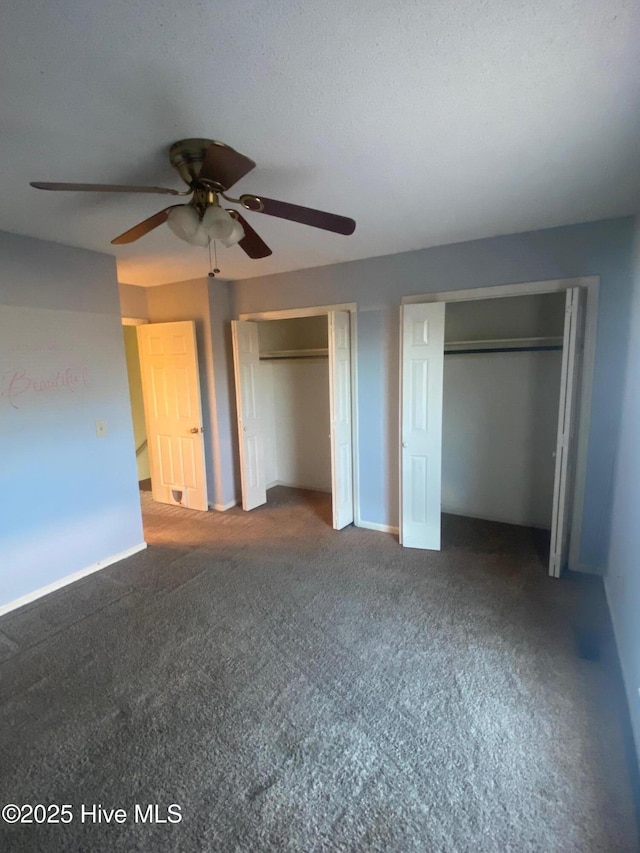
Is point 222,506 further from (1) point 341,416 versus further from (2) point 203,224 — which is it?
(2) point 203,224

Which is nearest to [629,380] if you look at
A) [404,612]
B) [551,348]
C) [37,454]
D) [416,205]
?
A: [551,348]

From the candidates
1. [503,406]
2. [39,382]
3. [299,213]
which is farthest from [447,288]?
[39,382]

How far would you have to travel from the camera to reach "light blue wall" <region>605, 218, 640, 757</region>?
6.26ft

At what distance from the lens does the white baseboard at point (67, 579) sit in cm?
279

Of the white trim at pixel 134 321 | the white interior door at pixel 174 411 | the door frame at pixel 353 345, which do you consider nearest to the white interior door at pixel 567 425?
the door frame at pixel 353 345

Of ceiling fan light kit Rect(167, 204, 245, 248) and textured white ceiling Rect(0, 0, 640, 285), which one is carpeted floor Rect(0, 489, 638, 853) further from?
textured white ceiling Rect(0, 0, 640, 285)

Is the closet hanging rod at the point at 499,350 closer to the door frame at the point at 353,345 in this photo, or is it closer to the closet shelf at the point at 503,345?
the closet shelf at the point at 503,345

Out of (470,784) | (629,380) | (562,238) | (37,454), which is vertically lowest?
(470,784)

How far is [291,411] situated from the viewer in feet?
17.2

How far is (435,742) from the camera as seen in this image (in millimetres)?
1747

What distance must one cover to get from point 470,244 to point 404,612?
269 cm

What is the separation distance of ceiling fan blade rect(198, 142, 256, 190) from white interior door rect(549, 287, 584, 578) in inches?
89.2

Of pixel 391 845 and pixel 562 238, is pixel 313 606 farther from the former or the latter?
pixel 562 238

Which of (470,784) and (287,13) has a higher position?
(287,13)
